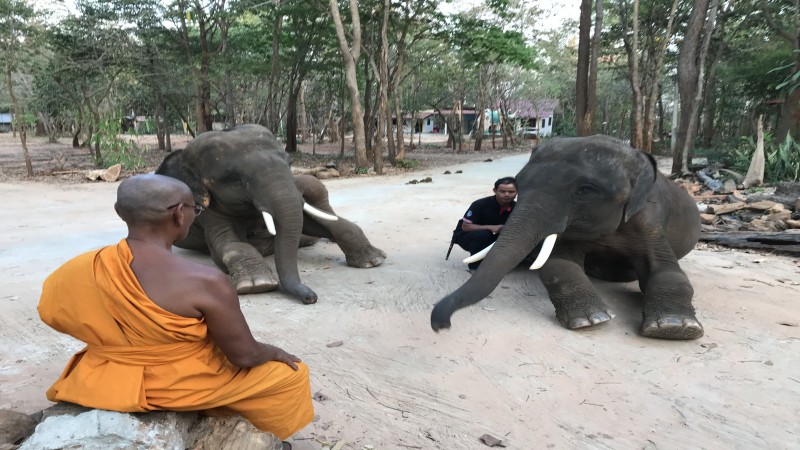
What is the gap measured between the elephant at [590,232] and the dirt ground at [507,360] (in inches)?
7.7

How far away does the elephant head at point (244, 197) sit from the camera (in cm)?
499

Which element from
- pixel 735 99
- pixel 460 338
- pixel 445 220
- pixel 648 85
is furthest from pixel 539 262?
pixel 735 99

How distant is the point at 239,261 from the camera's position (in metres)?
5.18

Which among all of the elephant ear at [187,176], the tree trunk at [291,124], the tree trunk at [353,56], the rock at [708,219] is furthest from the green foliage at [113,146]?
the rock at [708,219]

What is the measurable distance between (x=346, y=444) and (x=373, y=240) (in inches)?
186

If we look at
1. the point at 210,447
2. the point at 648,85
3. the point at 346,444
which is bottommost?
the point at 346,444

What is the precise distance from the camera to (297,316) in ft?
14.7

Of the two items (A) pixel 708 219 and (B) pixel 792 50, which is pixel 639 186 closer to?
(A) pixel 708 219

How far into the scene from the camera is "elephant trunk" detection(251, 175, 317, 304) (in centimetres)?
495

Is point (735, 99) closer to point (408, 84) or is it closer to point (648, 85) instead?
point (648, 85)

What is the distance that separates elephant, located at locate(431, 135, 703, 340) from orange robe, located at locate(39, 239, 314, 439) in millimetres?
1813

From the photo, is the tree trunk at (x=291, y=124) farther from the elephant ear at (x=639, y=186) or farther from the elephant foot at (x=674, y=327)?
the elephant foot at (x=674, y=327)

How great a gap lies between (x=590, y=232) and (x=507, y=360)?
1.26 metres

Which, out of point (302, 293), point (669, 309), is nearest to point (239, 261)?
point (302, 293)
